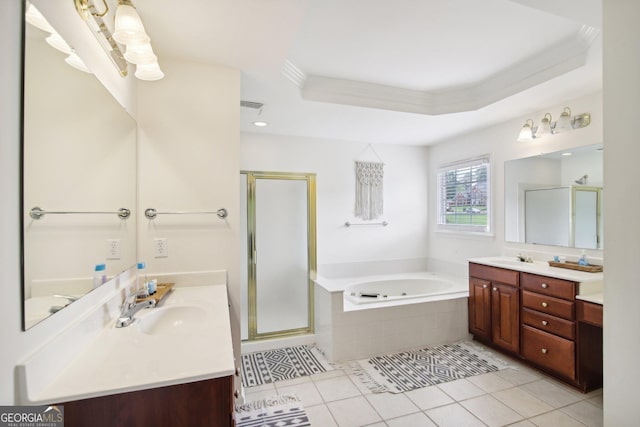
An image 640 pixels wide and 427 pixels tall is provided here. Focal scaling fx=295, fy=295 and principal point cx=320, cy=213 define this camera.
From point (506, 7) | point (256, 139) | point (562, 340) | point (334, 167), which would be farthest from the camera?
point (334, 167)

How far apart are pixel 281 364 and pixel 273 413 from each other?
29.8 inches

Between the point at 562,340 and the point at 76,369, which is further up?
the point at 76,369

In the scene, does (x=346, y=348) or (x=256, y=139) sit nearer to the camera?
(x=346, y=348)

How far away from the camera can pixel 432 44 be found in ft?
6.98

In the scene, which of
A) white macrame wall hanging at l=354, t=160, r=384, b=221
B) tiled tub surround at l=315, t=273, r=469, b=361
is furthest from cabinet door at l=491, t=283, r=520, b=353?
white macrame wall hanging at l=354, t=160, r=384, b=221

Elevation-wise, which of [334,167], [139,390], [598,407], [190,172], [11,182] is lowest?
[598,407]

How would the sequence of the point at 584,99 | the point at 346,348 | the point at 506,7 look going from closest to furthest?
the point at 506,7 → the point at 584,99 → the point at 346,348

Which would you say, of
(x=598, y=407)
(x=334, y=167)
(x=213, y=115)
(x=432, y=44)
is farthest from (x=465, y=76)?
(x=598, y=407)

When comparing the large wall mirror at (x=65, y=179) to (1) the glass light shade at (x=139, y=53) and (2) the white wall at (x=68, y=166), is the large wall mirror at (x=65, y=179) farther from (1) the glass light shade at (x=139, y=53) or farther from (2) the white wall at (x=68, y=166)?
(1) the glass light shade at (x=139, y=53)

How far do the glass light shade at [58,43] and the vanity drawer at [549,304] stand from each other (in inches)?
131

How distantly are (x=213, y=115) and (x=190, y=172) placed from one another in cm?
44

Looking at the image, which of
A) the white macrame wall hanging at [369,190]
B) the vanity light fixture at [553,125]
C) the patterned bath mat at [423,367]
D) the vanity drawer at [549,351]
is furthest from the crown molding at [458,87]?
the patterned bath mat at [423,367]

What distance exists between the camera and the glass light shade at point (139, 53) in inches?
53.6

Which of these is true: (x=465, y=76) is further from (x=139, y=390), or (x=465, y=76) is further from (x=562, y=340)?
(x=139, y=390)
